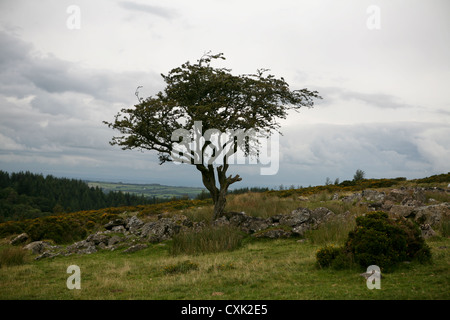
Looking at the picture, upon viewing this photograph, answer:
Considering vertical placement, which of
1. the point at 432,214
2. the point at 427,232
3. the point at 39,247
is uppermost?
the point at 432,214

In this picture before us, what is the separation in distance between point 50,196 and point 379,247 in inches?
5094

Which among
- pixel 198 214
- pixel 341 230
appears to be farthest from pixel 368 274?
pixel 198 214

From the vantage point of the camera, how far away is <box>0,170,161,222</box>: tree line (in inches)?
4156

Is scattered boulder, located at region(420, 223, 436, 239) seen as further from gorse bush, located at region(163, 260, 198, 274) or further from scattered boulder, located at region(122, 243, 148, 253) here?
scattered boulder, located at region(122, 243, 148, 253)

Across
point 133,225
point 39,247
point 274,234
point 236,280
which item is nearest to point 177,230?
point 133,225

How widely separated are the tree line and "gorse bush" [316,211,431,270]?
92.3 metres

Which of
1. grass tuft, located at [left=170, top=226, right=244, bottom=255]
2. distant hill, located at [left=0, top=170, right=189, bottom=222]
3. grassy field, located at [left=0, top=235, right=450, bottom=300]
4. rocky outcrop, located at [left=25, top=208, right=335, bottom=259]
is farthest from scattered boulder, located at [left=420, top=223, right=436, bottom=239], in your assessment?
distant hill, located at [left=0, top=170, right=189, bottom=222]

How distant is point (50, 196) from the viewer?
120188 millimetres

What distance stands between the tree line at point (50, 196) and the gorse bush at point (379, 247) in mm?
92302

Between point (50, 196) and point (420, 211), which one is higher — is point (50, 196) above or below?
below

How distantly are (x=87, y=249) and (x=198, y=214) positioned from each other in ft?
28.0

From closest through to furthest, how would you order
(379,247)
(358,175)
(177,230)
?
(379,247), (177,230), (358,175)

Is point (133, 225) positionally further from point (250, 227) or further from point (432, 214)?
point (432, 214)
